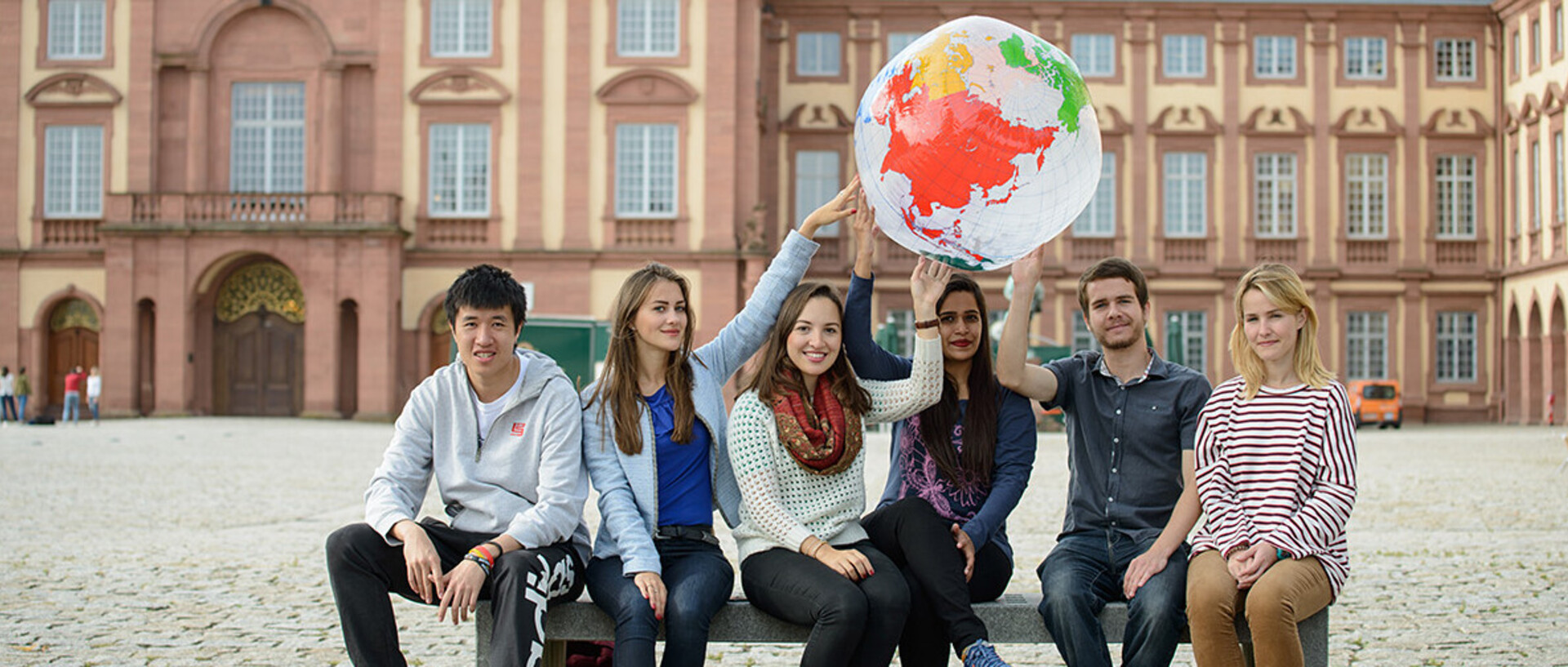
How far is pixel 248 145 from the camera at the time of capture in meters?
32.7

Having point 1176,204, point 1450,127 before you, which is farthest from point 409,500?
point 1450,127

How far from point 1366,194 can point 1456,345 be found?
4593 millimetres

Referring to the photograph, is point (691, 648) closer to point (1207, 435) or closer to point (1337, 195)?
point (1207, 435)

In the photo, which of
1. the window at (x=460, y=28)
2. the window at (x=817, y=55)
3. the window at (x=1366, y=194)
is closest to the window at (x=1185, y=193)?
the window at (x=1366, y=194)

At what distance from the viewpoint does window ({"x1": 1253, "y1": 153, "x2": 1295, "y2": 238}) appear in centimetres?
3744

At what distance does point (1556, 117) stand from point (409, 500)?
35.7 m

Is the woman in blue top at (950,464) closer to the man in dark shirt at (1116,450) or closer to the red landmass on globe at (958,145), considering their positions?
the man in dark shirt at (1116,450)

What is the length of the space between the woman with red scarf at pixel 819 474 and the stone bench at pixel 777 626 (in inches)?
3.3

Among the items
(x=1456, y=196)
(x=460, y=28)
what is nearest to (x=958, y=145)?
(x=460, y=28)

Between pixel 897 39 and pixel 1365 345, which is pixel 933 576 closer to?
pixel 897 39

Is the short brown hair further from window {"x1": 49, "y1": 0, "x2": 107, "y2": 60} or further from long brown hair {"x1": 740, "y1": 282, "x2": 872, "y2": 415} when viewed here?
window {"x1": 49, "y1": 0, "x2": 107, "y2": 60}

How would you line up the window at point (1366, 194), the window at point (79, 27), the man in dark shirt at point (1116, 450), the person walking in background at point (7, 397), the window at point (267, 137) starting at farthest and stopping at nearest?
the window at point (1366, 194)
the window at point (79, 27)
the window at point (267, 137)
the person walking in background at point (7, 397)
the man in dark shirt at point (1116, 450)

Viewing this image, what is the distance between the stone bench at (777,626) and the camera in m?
4.48

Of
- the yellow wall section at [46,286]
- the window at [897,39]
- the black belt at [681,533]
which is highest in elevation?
the window at [897,39]
